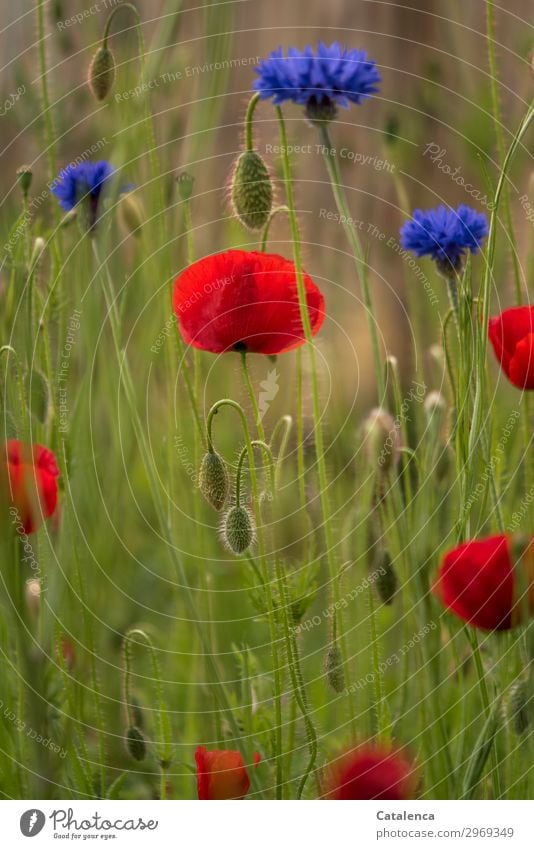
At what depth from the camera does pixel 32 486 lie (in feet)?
2.48

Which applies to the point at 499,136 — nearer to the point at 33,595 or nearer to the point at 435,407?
the point at 435,407

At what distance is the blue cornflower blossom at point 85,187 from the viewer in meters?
0.79

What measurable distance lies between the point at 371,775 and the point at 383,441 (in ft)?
0.78

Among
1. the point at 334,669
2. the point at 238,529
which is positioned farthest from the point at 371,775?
the point at 238,529

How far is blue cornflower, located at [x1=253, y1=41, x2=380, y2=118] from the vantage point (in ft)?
2.39

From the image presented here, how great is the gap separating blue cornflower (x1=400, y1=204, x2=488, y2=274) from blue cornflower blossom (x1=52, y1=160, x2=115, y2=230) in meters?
0.22

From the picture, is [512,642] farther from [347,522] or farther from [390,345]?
[390,345]

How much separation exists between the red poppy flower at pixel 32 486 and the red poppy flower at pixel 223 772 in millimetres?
197

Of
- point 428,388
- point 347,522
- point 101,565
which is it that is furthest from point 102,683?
point 428,388

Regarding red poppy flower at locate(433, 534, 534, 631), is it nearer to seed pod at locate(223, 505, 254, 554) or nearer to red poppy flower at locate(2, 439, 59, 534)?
seed pod at locate(223, 505, 254, 554)

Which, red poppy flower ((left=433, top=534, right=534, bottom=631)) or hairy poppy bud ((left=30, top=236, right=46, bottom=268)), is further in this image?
hairy poppy bud ((left=30, top=236, right=46, bottom=268))

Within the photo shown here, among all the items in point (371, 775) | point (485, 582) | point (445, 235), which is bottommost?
point (371, 775)

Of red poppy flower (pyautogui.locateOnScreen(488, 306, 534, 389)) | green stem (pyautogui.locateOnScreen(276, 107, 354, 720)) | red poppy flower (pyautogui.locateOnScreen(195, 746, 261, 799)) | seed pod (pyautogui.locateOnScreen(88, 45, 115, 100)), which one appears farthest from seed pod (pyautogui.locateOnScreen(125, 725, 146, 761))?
seed pod (pyautogui.locateOnScreen(88, 45, 115, 100))

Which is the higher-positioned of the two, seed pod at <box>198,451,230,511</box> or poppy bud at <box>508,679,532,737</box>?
seed pod at <box>198,451,230,511</box>
